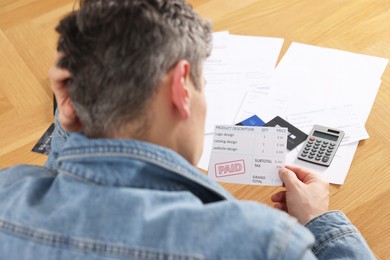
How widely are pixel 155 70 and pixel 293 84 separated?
62cm

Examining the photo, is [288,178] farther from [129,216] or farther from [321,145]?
[129,216]

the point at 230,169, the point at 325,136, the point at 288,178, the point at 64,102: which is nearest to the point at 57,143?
the point at 64,102

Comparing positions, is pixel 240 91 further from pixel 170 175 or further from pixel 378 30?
pixel 170 175

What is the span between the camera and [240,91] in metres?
1.12

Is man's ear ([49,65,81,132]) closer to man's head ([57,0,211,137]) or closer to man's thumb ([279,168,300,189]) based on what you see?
man's head ([57,0,211,137])

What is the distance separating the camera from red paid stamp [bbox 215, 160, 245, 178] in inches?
37.1

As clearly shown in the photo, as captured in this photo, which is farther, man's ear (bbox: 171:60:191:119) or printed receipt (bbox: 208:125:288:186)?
printed receipt (bbox: 208:125:288:186)

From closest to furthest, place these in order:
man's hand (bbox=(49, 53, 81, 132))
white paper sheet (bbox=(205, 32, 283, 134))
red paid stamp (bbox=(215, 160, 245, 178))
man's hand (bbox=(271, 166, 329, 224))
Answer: man's hand (bbox=(49, 53, 81, 132)) < man's hand (bbox=(271, 166, 329, 224)) < red paid stamp (bbox=(215, 160, 245, 178)) < white paper sheet (bbox=(205, 32, 283, 134))

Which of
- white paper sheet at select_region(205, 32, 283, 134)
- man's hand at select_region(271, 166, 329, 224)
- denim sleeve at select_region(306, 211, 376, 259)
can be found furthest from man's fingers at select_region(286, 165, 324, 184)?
white paper sheet at select_region(205, 32, 283, 134)

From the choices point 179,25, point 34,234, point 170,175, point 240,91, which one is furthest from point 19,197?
point 240,91

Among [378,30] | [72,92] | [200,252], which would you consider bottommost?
[378,30]

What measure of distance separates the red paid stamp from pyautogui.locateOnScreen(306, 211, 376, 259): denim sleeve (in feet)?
0.64

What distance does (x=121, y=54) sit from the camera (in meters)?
0.56

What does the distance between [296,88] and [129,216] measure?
708 mm
